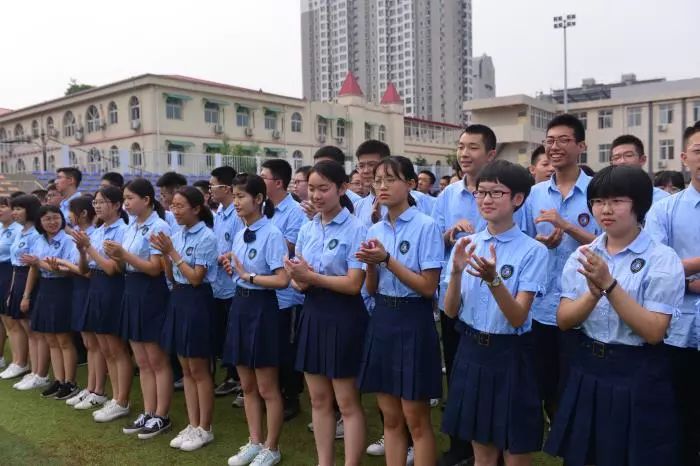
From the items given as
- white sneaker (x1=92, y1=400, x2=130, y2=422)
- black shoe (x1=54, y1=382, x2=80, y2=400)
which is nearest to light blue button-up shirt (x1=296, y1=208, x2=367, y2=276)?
white sneaker (x1=92, y1=400, x2=130, y2=422)

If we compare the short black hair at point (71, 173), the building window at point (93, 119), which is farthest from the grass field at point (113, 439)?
the building window at point (93, 119)

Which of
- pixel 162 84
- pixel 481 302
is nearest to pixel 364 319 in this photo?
pixel 481 302

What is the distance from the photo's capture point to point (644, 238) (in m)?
2.06

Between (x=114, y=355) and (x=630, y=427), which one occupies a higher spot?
(x=630, y=427)

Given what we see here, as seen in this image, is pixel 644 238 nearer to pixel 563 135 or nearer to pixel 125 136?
pixel 563 135

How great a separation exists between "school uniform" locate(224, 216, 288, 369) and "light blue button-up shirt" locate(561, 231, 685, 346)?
1.75 meters

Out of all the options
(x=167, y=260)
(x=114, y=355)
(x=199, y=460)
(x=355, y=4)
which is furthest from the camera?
(x=355, y=4)

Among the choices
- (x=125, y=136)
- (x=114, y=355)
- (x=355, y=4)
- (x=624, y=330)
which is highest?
(x=355, y=4)

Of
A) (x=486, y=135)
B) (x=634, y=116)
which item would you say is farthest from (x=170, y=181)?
(x=634, y=116)

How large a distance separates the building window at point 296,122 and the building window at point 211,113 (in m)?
4.67

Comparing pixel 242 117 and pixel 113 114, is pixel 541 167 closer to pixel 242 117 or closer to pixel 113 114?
pixel 242 117

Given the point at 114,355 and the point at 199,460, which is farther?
the point at 114,355

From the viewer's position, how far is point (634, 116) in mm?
31531

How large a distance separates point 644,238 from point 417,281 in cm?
96
